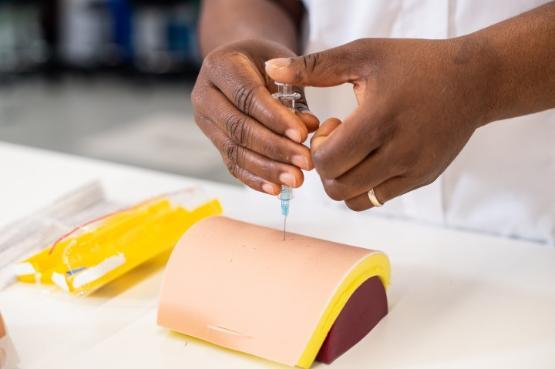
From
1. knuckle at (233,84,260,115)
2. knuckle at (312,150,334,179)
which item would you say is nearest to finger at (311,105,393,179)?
knuckle at (312,150,334,179)

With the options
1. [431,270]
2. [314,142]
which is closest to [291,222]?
[431,270]

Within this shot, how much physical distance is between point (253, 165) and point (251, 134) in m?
0.03

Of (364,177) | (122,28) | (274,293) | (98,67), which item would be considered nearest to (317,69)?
(364,177)

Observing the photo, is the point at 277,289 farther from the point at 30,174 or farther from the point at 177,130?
the point at 177,130

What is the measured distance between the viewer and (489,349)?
0.71 meters

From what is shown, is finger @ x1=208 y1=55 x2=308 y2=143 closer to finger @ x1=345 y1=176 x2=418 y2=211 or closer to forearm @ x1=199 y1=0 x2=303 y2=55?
finger @ x1=345 y1=176 x2=418 y2=211

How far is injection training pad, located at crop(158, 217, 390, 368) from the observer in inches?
27.3

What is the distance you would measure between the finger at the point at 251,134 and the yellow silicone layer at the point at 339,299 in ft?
0.37

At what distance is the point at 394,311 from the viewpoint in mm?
786

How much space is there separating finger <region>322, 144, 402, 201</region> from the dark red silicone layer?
4.1 inches

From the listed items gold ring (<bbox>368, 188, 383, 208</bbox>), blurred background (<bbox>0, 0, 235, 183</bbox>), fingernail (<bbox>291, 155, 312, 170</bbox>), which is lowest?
blurred background (<bbox>0, 0, 235, 183</bbox>)

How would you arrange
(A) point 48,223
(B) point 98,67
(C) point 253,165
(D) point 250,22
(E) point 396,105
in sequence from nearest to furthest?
(E) point 396,105
(C) point 253,165
(A) point 48,223
(D) point 250,22
(B) point 98,67

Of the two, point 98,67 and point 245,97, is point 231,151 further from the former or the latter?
point 98,67

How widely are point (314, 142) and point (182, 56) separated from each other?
121 inches
